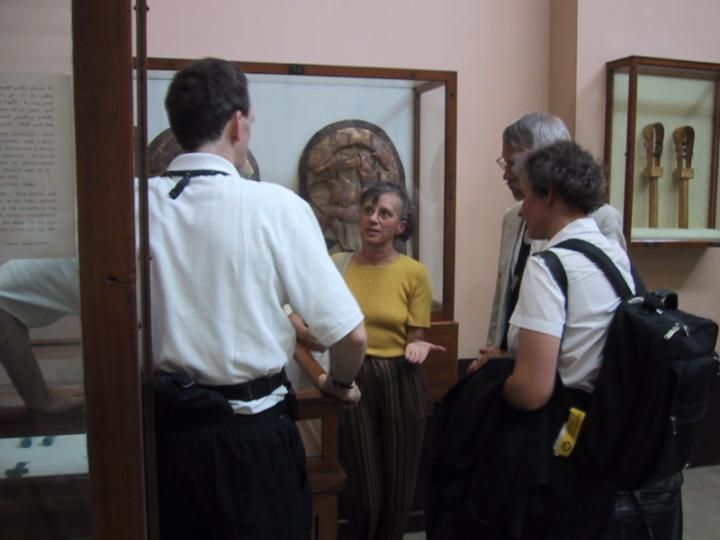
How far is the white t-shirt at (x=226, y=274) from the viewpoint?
1.37 meters

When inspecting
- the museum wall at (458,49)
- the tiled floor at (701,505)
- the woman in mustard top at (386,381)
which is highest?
the museum wall at (458,49)

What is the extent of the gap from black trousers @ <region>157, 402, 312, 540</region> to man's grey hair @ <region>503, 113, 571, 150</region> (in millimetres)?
1330

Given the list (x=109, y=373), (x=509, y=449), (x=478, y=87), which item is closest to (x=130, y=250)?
(x=109, y=373)

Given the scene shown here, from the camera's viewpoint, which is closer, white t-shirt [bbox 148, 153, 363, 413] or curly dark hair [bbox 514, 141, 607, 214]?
white t-shirt [bbox 148, 153, 363, 413]

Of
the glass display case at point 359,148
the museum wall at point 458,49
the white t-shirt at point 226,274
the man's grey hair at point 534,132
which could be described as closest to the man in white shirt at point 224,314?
the white t-shirt at point 226,274

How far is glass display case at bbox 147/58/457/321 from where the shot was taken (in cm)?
288

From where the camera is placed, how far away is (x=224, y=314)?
1.37m

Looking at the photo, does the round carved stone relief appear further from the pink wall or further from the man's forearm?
the man's forearm

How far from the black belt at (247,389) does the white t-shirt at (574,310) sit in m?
0.58

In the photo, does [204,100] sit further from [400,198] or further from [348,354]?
[400,198]

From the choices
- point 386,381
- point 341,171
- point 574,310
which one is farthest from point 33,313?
point 341,171

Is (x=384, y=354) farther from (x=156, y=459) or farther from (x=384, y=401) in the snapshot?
(x=156, y=459)

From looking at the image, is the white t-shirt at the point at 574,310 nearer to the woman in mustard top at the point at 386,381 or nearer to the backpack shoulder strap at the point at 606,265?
the backpack shoulder strap at the point at 606,265

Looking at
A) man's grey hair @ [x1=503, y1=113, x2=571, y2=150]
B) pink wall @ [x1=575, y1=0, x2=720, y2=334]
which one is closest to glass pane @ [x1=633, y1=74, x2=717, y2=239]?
pink wall @ [x1=575, y1=0, x2=720, y2=334]
